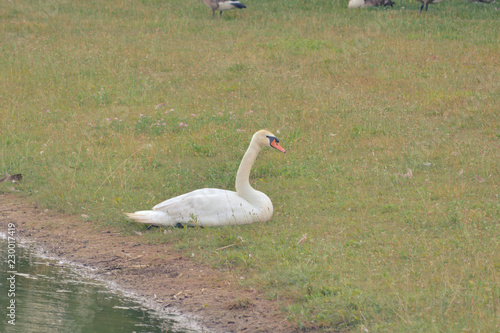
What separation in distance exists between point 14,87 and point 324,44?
340 inches

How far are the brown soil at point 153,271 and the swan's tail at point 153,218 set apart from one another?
0.23 m

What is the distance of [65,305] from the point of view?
6766 mm

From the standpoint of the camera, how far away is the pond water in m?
6.27

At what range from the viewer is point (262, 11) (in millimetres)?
24266

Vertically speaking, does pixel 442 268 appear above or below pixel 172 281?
above

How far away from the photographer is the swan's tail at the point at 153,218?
8.52 metres

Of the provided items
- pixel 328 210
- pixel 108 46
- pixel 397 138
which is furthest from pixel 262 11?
pixel 328 210

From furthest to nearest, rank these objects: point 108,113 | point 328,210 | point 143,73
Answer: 1. point 143,73
2. point 108,113
3. point 328,210

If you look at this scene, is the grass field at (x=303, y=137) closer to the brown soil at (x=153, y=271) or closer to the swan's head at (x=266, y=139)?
the brown soil at (x=153, y=271)

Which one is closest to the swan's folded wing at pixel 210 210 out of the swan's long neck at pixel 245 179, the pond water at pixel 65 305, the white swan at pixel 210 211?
the white swan at pixel 210 211

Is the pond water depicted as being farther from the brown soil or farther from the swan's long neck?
the swan's long neck

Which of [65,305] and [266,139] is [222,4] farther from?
[65,305]

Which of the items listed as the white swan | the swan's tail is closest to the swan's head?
the white swan

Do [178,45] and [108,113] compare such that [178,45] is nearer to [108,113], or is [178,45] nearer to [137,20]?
[137,20]
